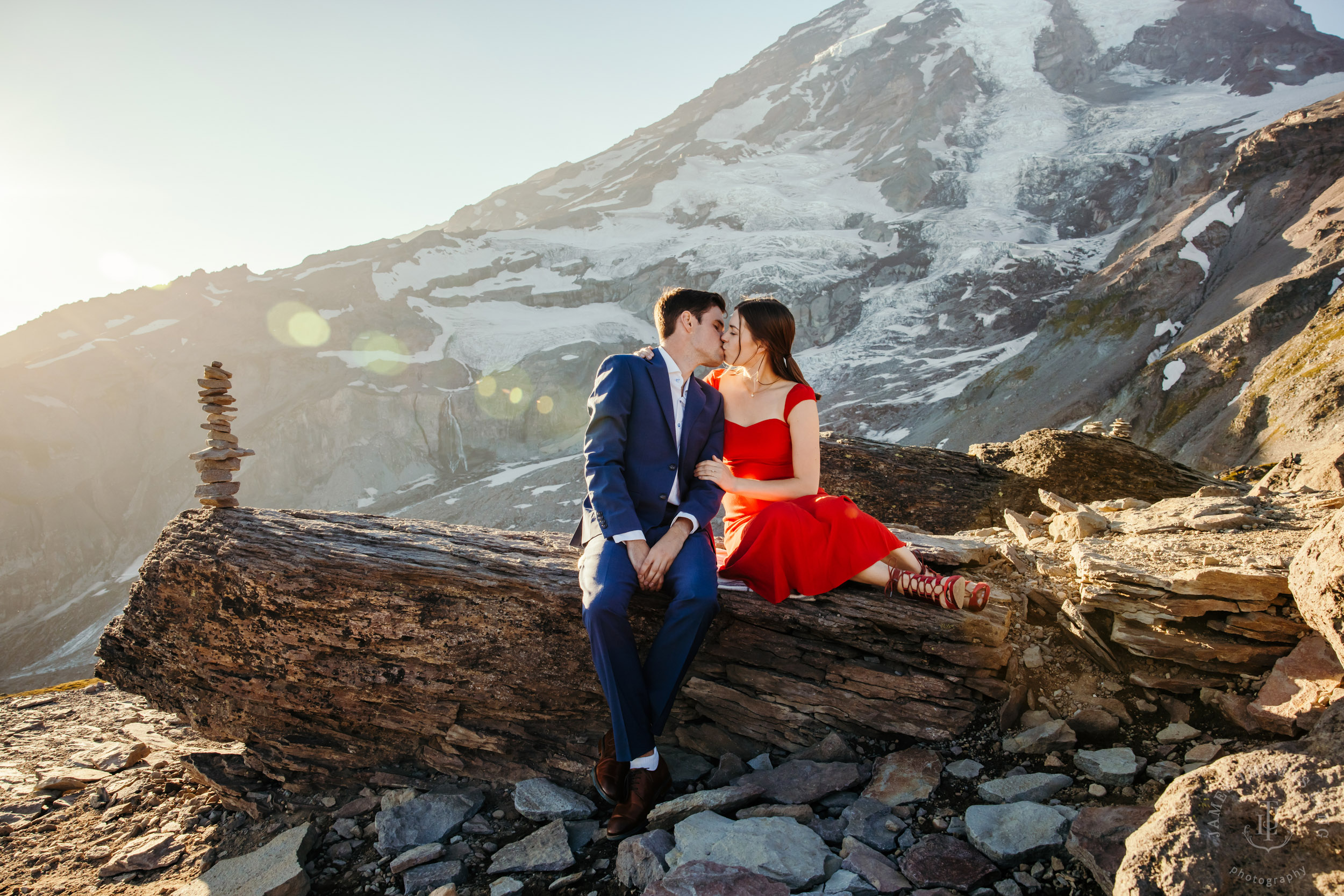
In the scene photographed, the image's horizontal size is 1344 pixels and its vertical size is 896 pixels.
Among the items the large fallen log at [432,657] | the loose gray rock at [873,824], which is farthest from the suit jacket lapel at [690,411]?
the loose gray rock at [873,824]

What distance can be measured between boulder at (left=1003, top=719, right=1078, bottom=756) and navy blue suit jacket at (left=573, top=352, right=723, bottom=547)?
96.1 inches

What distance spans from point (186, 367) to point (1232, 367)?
284ft

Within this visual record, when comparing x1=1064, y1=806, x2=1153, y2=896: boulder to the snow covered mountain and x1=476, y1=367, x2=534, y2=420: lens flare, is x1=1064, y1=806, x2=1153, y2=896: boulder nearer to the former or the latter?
the snow covered mountain

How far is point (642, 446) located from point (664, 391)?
445mm

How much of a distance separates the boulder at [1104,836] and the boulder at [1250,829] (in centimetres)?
18

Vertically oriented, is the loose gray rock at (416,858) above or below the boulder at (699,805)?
above

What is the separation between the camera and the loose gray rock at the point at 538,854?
3.77m

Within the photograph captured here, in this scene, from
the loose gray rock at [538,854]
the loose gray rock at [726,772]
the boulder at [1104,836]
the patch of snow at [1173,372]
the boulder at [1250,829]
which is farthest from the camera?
the patch of snow at [1173,372]

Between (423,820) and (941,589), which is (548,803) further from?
(941,589)

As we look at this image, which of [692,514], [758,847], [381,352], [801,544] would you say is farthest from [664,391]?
[381,352]

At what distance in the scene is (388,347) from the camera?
235 feet

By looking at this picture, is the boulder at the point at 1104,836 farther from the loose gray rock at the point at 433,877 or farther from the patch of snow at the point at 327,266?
the patch of snow at the point at 327,266

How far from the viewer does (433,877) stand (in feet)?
12.5

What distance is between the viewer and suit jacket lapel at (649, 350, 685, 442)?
187 inches
